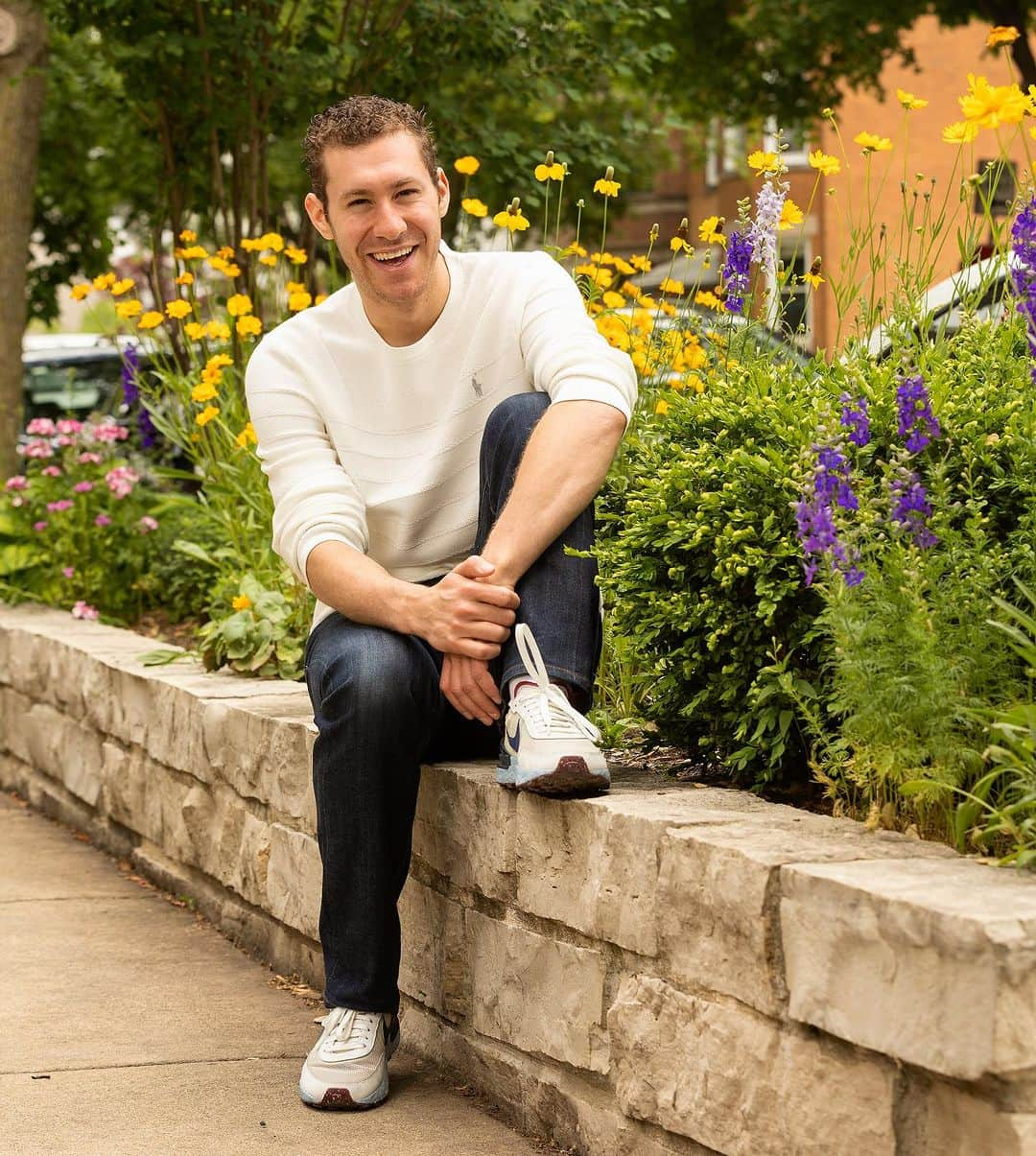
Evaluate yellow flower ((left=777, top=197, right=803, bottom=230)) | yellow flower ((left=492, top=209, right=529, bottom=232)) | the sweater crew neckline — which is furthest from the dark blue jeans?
yellow flower ((left=492, top=209, right=529, bottom=232))

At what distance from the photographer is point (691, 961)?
274 centimetres

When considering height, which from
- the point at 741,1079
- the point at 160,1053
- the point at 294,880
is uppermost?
the point at 741,1079

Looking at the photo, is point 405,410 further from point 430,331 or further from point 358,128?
point 358,128

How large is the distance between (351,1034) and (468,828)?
427 millimetres

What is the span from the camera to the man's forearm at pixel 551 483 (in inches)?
126

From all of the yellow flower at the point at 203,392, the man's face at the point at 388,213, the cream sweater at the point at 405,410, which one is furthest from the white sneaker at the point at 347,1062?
the yellow flower at the point at 203,392

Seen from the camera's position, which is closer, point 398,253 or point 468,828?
point 468,828

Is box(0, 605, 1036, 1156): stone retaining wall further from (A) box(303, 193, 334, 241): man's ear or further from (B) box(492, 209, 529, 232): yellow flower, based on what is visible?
(B) box(492, 209, 529, 232): yellow flower

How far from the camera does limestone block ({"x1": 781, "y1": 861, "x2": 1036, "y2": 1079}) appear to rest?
2131 millimetres

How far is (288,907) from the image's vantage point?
429 centimetres

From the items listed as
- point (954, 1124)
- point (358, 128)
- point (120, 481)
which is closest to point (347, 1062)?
point (954, 1124)

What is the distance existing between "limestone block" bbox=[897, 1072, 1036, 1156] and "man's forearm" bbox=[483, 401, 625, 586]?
1220 millimetres

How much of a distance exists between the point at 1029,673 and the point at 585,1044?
1.02 m

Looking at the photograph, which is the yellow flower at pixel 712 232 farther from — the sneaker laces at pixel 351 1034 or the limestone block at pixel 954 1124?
the limestone block at pixel 954 1124
